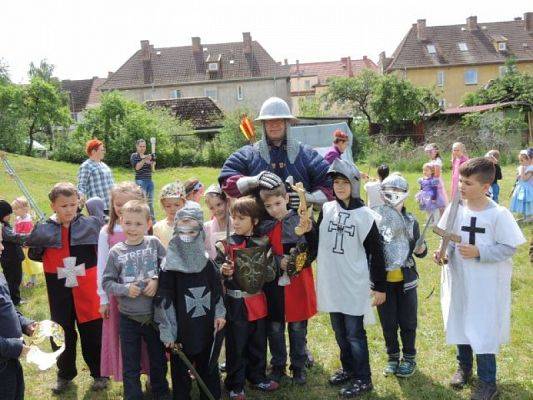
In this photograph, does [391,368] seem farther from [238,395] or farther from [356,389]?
[238,395]

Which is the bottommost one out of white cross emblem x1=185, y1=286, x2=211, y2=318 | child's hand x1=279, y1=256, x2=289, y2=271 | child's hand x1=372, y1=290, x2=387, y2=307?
child's hand x1=372, y1=290, x2=387, y2=307

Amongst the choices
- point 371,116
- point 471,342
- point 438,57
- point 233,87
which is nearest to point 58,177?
point 471,342

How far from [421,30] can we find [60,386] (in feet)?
156

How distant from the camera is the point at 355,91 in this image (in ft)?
120

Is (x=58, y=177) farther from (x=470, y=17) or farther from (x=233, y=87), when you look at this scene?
(x=470, y=17)

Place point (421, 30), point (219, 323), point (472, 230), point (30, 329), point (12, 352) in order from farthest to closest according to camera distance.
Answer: point (421, 30)
point (472, 230)
point (219, 323)
point (30, 329)
point (12, 352)

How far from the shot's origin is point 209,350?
12.3ft

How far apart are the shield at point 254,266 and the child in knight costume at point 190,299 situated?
0.18 meters

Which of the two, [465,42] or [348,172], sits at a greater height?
[465,42]

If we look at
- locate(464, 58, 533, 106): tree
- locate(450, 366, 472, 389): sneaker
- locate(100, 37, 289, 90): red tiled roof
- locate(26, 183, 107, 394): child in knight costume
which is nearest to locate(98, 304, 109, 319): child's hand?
locate(26, 183, 107, 394): child in knight costume

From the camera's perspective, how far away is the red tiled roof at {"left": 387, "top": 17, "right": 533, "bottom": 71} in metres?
45.1

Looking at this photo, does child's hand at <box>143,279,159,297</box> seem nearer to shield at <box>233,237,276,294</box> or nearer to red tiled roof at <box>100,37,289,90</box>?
shield at <box>233,237,276,294</box>

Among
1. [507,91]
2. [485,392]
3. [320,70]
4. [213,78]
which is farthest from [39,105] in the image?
[320,70]

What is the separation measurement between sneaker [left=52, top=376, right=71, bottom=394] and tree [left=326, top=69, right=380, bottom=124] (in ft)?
107
